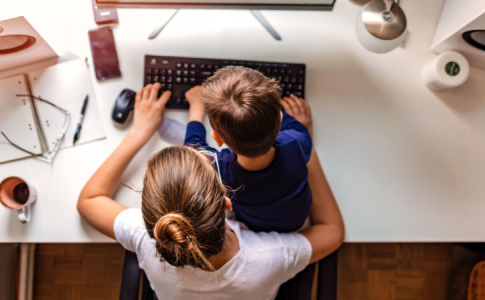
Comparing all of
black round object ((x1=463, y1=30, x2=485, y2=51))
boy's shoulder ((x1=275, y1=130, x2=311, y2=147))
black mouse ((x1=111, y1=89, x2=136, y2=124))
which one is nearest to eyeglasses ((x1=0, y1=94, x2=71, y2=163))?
black mouse ((x1=111, y1=89, x2=136, y2=124))

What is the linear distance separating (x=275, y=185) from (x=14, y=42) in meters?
0.63

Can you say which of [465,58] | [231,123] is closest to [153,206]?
[231,123]

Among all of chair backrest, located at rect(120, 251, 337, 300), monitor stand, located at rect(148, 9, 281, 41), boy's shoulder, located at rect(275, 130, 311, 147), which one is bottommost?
chair backrest, located at rect(120, 251, 337, 300)

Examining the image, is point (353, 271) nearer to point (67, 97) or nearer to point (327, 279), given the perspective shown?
point (327, 279)

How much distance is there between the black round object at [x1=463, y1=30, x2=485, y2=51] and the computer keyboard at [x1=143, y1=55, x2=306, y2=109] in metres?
0.38

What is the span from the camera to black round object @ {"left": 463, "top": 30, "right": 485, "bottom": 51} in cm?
71

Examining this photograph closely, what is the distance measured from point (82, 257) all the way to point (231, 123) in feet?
3.09

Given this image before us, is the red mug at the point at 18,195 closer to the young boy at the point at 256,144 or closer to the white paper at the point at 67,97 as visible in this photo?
the white paper at the point at 67,97

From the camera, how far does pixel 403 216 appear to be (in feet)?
2.52

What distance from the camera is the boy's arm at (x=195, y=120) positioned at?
0.73 m

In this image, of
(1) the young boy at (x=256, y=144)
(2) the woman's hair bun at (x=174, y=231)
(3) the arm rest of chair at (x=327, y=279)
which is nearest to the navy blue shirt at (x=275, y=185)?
(1) the young boy at (x=256, y=144)

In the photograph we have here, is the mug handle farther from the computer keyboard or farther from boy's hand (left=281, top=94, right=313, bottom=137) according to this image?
boy's hand (left=281, top=94, right=313, bottom=137)

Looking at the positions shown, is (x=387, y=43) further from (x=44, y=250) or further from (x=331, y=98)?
(x=44, y=250)

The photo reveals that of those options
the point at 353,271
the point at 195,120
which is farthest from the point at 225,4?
the point at 353,271
